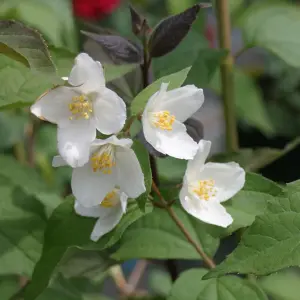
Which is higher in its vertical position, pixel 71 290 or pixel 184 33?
pixel 184 33

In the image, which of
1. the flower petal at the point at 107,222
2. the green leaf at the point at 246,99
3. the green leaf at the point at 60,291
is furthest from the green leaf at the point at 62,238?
the green leaf at the point at 246,99

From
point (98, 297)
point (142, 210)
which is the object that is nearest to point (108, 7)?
point (98, 297)

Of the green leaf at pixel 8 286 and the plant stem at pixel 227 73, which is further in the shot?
the plant stem at pixel 227 73

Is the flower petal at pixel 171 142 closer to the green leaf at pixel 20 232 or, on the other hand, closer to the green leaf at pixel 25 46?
the green leaf at pixel 25 46

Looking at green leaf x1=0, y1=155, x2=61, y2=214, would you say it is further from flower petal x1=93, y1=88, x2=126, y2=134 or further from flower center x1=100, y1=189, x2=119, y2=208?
flower petal x1=93, y1=88, x2=126, y2=134

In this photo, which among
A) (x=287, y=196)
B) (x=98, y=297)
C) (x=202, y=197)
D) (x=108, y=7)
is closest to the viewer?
(x=287, y=196)

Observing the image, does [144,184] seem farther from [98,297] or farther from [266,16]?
[98,297]

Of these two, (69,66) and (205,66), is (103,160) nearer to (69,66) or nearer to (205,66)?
(69,66)

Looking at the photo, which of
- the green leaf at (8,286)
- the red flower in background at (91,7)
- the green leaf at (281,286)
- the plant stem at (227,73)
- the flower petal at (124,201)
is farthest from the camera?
the red flower in background at (91,7)
